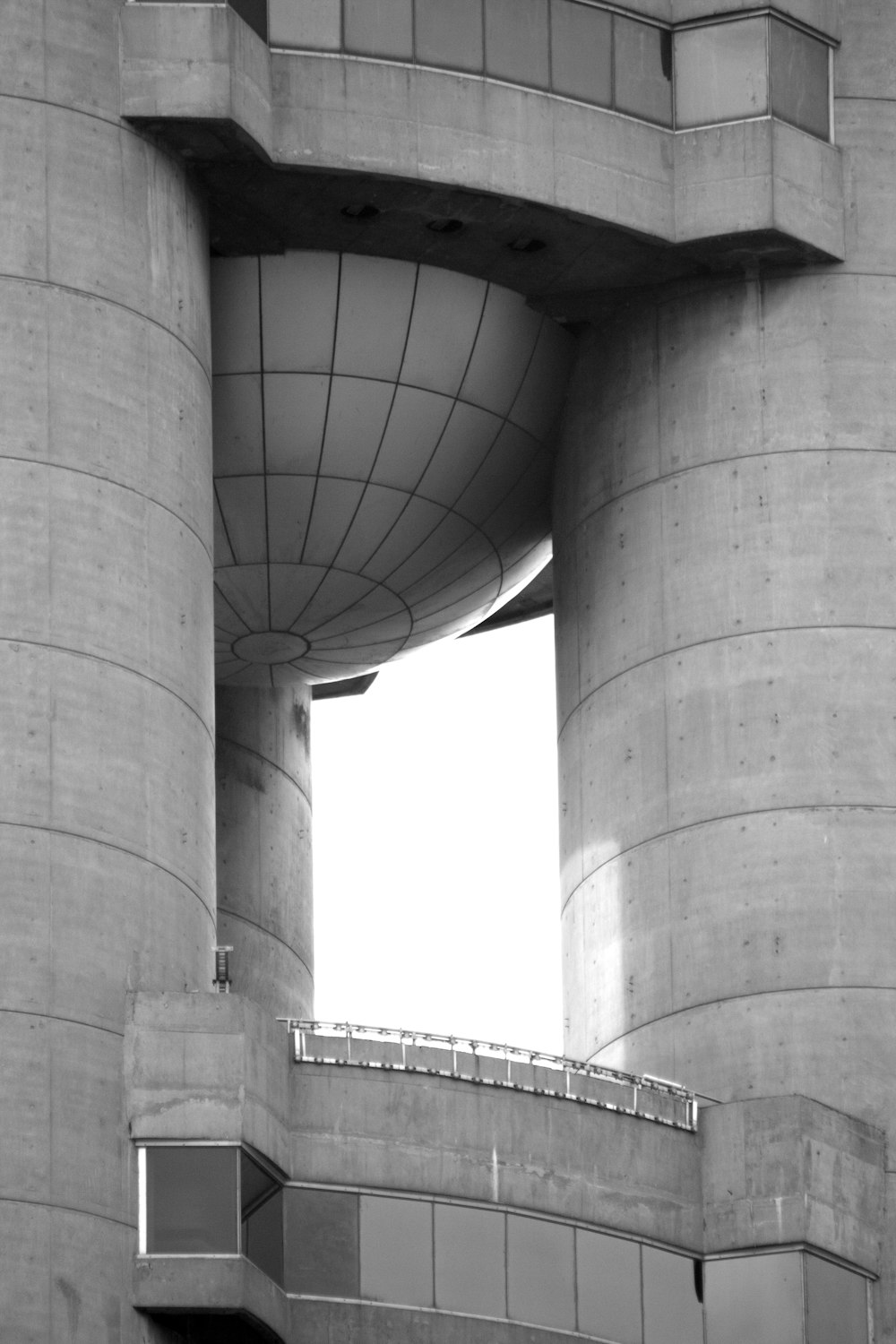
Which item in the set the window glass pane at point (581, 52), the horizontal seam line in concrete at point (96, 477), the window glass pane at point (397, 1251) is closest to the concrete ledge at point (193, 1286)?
the window glass pane at point (397, 1251)

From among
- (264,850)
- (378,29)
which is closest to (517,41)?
(378,29)

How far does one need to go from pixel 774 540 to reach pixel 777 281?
420cm

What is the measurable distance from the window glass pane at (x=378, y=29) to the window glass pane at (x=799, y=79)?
571 centimetres

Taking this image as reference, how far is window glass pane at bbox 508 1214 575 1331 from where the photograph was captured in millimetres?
51406

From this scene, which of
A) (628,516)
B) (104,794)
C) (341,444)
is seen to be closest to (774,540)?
(628,516)

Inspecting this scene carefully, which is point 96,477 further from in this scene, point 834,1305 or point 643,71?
point 834,1305

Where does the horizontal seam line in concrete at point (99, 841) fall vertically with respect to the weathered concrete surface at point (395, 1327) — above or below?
above

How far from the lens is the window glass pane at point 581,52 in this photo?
58.2 meters

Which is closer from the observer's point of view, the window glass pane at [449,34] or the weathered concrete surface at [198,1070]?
the weathered concrete surface at [198,1070]

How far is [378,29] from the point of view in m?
57.2

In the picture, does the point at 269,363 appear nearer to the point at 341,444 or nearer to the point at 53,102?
the point at 341,444

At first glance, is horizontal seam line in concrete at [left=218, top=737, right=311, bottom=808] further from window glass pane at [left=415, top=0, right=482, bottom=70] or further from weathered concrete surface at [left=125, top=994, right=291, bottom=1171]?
weathered concrete surface at [left=125, top=994, right=291, bottom=1171]

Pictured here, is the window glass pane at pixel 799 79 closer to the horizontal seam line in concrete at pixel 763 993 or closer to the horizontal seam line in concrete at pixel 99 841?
the horizontal seam line in concrete at pixel 763 993

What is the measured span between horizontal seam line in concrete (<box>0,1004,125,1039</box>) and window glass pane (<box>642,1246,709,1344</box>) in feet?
27.0
